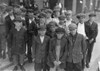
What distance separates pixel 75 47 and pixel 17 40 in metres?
1.49

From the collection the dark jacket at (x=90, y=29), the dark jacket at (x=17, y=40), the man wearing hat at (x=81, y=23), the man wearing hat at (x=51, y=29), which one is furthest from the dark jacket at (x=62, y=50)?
the dark jacket at (x=90, y=29)

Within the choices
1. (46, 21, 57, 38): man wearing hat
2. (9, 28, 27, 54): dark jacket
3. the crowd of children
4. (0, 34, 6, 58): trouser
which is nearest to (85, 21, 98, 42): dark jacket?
the crowd of children

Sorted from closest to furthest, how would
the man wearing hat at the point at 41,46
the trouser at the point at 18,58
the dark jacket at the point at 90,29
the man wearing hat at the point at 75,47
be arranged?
the man wearing hat at the point at 75,47 < the man wearing hat at the point at 41,46 < the trouser at the point at 18,58 < the dark jacket at the point at 90,29

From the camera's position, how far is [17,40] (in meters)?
4.63

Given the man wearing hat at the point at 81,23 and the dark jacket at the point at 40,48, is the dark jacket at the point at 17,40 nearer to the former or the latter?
the dark jacket at the point at 40,48

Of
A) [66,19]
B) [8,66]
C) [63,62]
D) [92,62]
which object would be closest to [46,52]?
[63,62]

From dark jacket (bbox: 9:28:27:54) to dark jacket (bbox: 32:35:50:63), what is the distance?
0.45 m

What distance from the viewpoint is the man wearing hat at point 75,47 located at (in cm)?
411

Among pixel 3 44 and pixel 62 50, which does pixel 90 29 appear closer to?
pixel 62 50

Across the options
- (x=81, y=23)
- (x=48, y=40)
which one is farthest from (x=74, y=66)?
(x=81, y=23)

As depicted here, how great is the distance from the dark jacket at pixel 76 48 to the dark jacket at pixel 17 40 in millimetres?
1259

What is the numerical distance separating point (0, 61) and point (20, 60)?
1011 mm

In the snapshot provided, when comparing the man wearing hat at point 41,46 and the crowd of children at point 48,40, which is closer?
the crowd of children at point 48,40

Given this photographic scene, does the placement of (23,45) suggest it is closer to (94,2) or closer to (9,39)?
(9,39)
